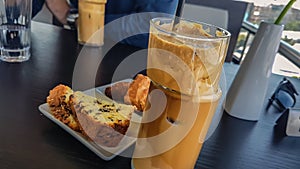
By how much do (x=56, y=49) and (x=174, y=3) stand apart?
0.54 metres

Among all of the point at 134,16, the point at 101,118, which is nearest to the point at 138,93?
the point at 101,118

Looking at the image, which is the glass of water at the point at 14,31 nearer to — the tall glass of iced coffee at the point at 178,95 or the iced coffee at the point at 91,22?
the iced coffee at the point at 91,22

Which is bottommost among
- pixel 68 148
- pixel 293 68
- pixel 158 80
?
pixel 293 68

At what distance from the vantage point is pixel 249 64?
58cm

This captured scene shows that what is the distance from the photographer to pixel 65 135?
44cm

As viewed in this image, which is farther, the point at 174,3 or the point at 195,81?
the point at 174,3

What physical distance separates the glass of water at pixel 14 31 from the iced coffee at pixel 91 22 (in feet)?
0.53

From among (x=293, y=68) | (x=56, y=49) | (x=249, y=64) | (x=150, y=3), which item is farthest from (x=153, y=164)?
(x=293, y=68)

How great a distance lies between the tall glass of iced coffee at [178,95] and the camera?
34 centimetres

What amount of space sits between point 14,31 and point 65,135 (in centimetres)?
43

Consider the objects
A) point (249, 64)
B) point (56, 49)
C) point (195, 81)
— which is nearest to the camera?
point (195, 81)

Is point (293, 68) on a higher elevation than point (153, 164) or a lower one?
lower

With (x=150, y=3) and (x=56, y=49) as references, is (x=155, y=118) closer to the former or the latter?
(x=56, y=49)

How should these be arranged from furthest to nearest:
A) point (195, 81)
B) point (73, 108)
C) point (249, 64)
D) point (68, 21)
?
1. point (68, 21)
2. point (249, 64)
3. point (73, 108)
4. point (195, 81)
